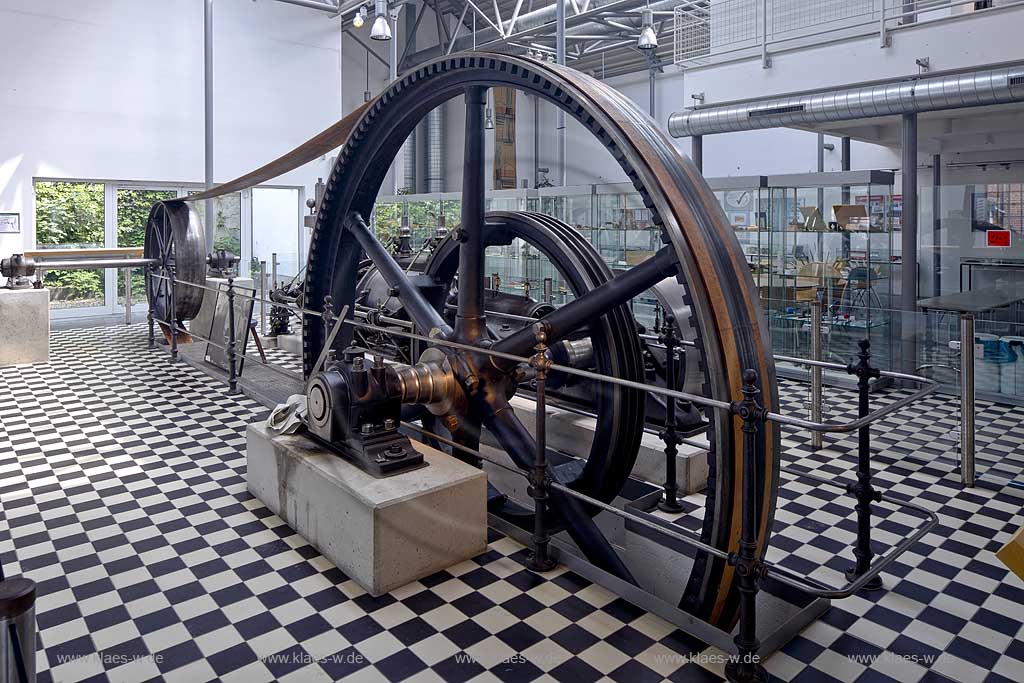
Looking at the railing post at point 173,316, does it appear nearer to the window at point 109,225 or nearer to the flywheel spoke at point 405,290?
the window at point 109,225

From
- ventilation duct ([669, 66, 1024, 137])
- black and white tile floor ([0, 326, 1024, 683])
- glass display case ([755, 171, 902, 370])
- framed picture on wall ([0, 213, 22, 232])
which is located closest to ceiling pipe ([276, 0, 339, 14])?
framed picture on wall ([0, 213, 22, 232])

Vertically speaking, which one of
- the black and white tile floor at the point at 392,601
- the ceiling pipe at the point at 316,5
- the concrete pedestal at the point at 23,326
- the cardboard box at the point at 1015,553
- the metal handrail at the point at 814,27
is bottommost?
the black and white tile floor at the point at 392,601

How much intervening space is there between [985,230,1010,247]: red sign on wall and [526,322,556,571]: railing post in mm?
7171

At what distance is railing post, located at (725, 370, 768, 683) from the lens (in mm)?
2039

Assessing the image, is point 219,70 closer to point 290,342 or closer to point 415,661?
point 290,342

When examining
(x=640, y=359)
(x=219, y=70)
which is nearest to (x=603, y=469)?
(x=640, y=359)

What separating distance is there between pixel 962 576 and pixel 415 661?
192 cm

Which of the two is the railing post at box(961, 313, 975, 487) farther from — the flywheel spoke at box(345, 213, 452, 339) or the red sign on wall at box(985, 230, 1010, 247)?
the red sign on wall at box(985, 230, 1010, 247)

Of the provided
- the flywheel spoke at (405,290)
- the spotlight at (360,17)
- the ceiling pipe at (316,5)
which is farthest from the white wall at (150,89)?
the flywheel spoke at (405,290)

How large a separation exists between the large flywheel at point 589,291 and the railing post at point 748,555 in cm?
20

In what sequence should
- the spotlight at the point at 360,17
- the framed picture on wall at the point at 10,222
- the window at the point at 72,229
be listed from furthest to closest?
the spotlight at the point at 360,17 < the window at the point at 72,229 < the framed picture on wall at the point at 10,222

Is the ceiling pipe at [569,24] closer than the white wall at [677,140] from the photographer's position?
Yes

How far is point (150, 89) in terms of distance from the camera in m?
10.8

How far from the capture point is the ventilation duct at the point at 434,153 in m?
15.9
